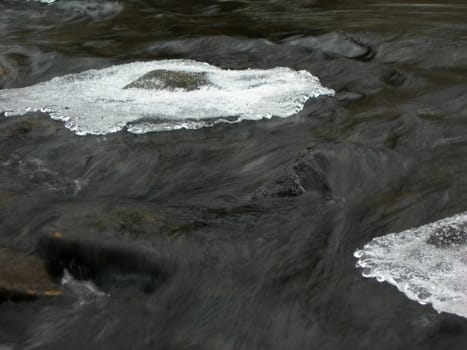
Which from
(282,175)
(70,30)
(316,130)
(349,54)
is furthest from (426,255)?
(70,30)

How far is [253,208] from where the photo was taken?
4.53 meters

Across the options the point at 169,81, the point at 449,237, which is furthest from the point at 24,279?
the point at 169,81

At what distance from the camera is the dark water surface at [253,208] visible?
3.59 metres

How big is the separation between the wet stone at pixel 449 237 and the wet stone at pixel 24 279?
78.4 inches

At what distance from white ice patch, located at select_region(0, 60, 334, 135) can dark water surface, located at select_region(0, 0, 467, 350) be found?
155mm

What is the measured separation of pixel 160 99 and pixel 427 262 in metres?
3.31

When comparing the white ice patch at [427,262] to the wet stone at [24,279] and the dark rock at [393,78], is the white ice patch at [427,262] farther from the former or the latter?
the dark rock at [393,78]

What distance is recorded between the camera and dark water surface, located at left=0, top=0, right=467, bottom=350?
11.8ft

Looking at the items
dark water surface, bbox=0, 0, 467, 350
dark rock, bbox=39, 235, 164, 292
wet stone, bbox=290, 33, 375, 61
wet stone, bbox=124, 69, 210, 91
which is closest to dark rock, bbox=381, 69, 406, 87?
dark water surface, bbox=0, 0, 467, 350

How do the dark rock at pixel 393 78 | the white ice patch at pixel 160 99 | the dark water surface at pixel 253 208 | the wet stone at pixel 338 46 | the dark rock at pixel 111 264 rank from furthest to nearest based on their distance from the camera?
1. the wet stone at pixel 338 46
2. the dark rock at pixel 393 78
3. the white ice patch at pixel 160 99
4. the dark rock at pixel 111 264
5. the dark water surface at pixel 253 208

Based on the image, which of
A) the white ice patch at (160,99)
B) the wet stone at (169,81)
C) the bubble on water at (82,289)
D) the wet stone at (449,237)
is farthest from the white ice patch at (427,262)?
the wet stone at (169,81)

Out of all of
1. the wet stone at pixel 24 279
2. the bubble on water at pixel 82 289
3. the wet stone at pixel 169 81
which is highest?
the wet stone at pixel 169 81

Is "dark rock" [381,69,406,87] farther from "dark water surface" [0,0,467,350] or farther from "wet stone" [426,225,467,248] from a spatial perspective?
"wet stone" [426,225,467,248]

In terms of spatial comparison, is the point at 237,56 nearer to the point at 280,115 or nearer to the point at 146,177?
the point at 280,115
